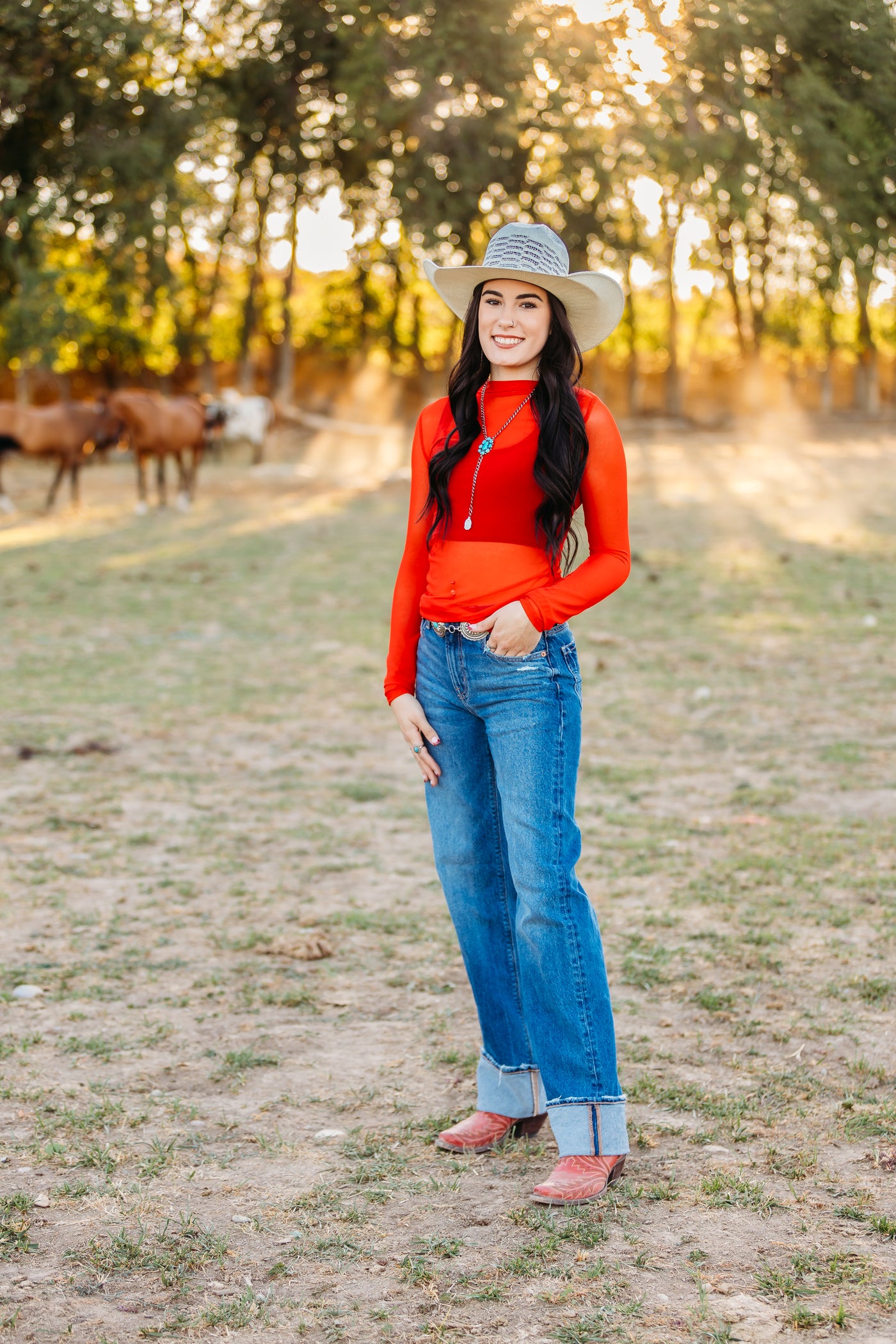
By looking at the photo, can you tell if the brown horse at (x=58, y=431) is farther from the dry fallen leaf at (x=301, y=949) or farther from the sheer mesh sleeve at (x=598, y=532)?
the sheer mesh sleeve at (x=598, y=532)

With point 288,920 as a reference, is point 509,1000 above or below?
above

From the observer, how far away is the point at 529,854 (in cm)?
291

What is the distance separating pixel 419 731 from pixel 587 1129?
97cm

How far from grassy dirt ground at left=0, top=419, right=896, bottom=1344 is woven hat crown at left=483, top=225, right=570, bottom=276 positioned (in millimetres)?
2056

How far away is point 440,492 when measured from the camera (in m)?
2.98

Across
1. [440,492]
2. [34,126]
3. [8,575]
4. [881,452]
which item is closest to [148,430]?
[8,575]

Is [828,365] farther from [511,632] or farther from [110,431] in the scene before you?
[511,632]

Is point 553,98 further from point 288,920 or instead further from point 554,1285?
point 554,1285

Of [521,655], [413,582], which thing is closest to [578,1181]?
[521,655]

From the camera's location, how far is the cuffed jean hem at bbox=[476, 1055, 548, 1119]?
129 inches

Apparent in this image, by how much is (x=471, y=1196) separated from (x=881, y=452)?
2684 cm

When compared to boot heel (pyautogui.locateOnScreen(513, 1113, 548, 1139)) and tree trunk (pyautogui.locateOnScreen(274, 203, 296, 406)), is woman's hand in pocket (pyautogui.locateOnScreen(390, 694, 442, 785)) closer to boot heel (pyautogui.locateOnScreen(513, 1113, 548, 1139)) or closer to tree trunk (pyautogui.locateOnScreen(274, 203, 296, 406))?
boot heel (pyautogui.locateOnScreen(513, 1113, 548, 1139))

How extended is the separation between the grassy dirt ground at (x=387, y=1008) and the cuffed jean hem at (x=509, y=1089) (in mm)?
127

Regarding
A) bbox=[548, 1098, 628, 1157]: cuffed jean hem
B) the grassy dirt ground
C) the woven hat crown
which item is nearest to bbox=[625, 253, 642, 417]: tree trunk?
the grassy dirt ground
